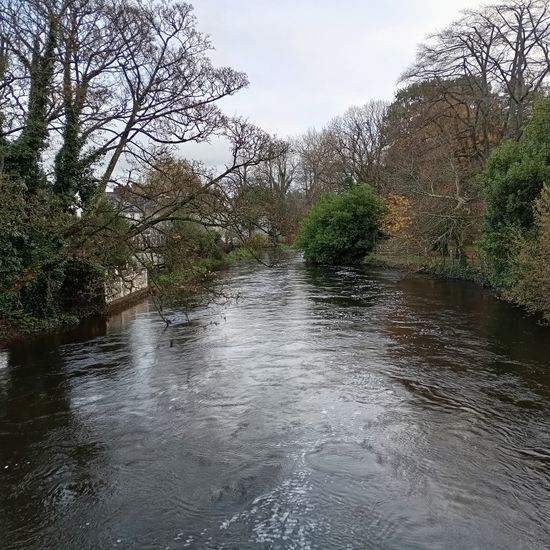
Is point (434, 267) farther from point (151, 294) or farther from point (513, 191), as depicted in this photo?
point (151, 294)

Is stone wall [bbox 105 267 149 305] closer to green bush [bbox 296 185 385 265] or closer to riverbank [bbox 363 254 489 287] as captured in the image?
riverbank [bbox 363 254 489 287]

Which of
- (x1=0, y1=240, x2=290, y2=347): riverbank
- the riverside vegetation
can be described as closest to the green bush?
the riverside vegetation

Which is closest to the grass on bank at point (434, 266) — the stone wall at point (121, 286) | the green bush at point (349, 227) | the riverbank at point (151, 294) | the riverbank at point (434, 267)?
the riverbank at point (434, 267)

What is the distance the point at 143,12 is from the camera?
1650 cm

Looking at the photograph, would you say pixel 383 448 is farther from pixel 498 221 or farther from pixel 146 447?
pixel 498 221

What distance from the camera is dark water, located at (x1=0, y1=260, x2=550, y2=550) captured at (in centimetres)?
573

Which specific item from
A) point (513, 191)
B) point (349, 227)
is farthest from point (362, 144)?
point (513, 191)

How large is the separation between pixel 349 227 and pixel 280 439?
1122 inches

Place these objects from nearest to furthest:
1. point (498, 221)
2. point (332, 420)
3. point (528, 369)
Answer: point (332, 420) → point (528, 369) → point (498, 221)

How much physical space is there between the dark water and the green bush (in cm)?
2040

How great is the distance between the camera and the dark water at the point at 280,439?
18.8 ft

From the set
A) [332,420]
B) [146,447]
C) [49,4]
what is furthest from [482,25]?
[146,447]

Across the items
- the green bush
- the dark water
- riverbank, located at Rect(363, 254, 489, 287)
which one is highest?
the green bush

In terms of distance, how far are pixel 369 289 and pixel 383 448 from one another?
15821 mm
